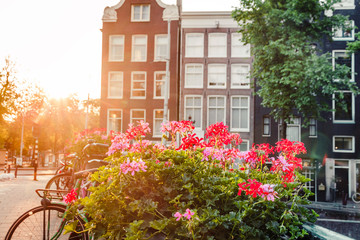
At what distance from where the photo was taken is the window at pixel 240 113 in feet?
94.8

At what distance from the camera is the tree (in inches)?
674

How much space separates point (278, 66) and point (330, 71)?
2.45m

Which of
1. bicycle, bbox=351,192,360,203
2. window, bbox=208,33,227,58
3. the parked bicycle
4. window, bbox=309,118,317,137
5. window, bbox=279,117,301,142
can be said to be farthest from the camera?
window, bbox=208,33,227,58

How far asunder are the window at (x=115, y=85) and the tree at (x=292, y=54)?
45.2 ft

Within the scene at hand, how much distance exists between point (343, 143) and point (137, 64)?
56.5 ft

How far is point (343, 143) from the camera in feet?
90.4

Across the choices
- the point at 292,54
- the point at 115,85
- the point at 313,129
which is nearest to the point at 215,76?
the point at 115,85

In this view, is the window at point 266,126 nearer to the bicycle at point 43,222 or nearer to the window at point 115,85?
the window at point 115,85

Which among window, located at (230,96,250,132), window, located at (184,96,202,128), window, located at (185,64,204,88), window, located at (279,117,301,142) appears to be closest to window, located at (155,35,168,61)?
window, located at (185,64,204,88)

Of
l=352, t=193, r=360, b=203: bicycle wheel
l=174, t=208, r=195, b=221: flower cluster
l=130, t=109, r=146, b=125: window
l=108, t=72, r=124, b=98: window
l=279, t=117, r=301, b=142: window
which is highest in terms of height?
l=108, t=72, r=124, b=98: window

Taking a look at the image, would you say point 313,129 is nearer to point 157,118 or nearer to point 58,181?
point 157,118

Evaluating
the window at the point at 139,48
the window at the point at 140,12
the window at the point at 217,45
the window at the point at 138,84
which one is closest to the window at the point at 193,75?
the window at the point at 217,45

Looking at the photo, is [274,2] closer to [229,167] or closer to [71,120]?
[229,167]

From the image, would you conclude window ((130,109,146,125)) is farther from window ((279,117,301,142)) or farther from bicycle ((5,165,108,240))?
bicycle ((5,165,108,240))
